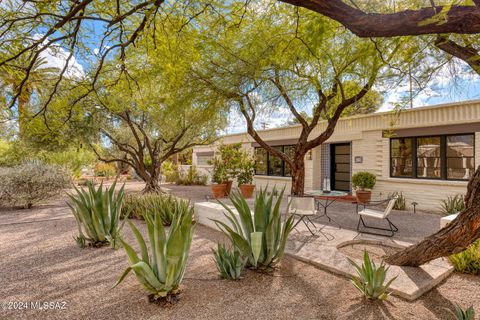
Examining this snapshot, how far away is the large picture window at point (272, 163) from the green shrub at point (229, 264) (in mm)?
10165

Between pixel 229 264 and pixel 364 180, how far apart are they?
8.40 m

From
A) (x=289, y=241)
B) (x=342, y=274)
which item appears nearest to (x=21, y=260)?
(x=289, y=241)

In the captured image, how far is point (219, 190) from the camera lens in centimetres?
1245

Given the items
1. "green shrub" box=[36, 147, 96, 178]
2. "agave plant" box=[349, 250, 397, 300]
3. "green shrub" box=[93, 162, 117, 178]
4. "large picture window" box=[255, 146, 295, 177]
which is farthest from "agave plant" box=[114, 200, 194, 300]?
"green shrub" box=[93, 162, 117, 178]

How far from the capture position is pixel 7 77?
4.17 meters

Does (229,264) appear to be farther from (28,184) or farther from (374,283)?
(28,184)

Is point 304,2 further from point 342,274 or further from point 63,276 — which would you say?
point 63,276

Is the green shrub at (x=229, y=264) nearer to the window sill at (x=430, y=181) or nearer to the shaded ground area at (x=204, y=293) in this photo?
the shaded ground area at (x=204, y=293)

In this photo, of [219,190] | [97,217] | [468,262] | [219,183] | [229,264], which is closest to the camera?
[229,264]

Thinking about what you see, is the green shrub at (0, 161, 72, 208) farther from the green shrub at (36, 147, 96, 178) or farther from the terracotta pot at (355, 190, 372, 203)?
the terracotta pot at (355, 190, 372, 203)

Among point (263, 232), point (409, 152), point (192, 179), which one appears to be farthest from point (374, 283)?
point (192, 179)

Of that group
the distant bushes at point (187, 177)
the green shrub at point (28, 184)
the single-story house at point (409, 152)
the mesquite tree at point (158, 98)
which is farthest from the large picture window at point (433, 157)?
the distant bushes at point (187, 177)

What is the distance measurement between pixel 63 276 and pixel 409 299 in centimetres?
415

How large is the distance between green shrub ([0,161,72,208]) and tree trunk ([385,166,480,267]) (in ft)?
34.4
